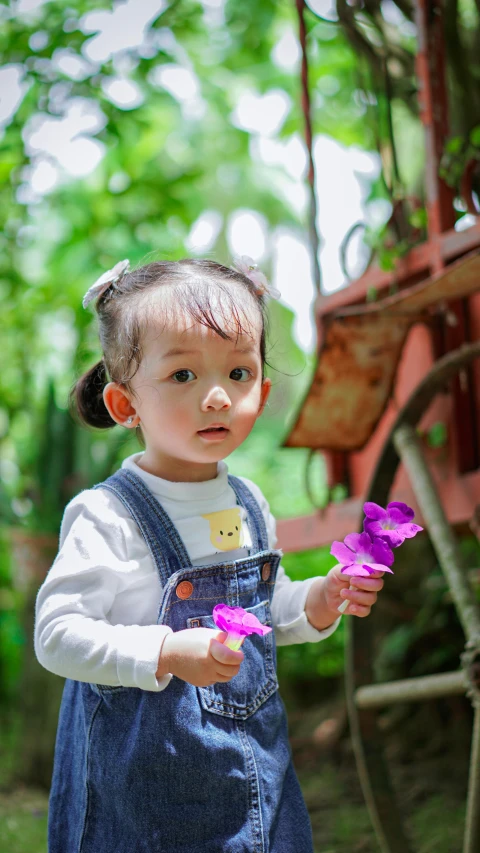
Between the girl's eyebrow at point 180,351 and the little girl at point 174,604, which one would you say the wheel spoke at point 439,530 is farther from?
the girl's eyebrow at point 180,351

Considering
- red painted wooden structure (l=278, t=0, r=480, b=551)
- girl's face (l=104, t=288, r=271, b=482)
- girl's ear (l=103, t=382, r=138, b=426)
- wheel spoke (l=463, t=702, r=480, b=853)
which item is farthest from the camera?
red painted wooden structure (l=278, t=0, r=480, b=551)

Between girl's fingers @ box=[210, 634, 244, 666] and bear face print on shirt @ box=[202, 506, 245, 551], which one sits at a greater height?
bear face print on shirt @ box=[202, 506, 245, 551]

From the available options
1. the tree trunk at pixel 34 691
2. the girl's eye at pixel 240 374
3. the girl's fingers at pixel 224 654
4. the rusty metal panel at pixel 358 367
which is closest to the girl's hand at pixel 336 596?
the girl's fingers at pixel 224 654

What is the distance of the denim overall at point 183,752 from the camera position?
1.13 meters

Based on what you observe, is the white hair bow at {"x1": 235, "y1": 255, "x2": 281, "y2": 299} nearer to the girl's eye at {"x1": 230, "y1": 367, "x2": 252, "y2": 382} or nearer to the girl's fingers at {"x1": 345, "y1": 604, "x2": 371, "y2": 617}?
the girl's eye at {"x1": 230, "y1": 367, "x2": 252, "y2": 382}

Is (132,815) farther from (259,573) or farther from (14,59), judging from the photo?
(14,59)

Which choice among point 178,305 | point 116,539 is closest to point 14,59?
point 178,305

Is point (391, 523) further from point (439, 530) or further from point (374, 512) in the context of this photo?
point (439, 530)

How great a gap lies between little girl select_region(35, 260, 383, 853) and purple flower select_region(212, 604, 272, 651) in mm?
17

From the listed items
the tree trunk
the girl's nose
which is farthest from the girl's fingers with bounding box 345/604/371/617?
the tree trunk

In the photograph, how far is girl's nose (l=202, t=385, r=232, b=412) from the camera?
1177 mm

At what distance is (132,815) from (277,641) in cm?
35

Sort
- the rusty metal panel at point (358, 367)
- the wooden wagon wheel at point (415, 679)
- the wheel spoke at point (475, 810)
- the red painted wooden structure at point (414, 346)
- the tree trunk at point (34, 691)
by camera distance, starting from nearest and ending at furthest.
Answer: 1. the wheel spoke at point (475, 810)
2. the wooden wagon wheel at point (415, 679)
3. the rusty metal panel at point (358, 367)
4. the red painted wooden structure at point (414, 346)
5. the tree trunk at point (34, 691)

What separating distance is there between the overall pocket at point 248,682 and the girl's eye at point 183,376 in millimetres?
337
